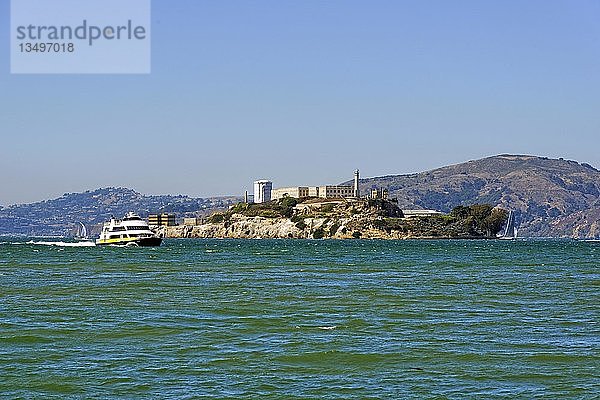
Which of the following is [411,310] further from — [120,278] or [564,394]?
[120,278]

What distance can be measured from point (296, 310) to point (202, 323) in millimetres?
5871

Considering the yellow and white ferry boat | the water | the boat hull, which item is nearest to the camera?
the water

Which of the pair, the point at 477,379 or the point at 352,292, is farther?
the point at 352,292

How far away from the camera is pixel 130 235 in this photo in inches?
5778

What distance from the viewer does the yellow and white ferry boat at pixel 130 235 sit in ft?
481

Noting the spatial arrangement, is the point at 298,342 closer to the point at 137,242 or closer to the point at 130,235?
the point at 137,242

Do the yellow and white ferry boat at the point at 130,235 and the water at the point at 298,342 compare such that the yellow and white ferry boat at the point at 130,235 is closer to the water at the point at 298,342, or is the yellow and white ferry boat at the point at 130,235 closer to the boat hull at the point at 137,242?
the boat hull at the point at 137,242

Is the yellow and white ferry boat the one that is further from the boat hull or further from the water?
the water

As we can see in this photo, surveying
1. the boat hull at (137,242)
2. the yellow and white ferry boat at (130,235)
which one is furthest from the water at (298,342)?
the yellow and white ferry boat at (130,235)

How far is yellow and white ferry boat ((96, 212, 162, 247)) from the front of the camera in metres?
147

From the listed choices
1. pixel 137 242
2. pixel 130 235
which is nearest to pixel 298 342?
pixel 137 242

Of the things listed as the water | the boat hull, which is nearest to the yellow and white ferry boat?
the boat hull

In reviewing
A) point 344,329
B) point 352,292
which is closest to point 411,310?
point 344,329

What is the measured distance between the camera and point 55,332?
1206 inches
